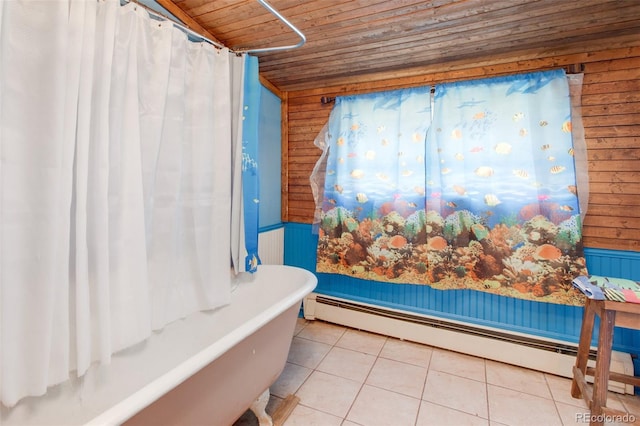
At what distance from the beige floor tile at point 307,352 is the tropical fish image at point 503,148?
194cm

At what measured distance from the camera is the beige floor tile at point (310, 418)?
1.63 metres

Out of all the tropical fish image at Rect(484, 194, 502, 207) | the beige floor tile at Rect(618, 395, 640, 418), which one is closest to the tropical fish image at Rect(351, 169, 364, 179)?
the tropical fish image at Rect(484, 194, 502, 207)

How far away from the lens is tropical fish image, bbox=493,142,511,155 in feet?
6.89

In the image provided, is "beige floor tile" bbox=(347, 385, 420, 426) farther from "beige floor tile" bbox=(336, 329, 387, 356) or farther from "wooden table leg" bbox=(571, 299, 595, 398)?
"wooden table leg" bbox=(571, 299, 595, 398)

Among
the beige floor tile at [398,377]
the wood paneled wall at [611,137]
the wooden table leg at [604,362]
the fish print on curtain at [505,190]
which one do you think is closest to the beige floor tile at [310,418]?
the beige floor tile at [398,377]

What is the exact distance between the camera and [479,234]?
2.19 m

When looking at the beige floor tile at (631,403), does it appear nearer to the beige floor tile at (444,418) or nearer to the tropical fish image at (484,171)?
the beige floor tile at (444,418)

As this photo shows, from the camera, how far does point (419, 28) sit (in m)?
1.89

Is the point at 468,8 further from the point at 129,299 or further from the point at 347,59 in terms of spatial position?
the point at 129,299

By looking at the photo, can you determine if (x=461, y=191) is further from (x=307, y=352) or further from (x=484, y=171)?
(x=307, y=352)

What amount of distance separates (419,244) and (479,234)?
1.40 feet

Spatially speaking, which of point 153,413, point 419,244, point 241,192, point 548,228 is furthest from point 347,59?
point 153,413

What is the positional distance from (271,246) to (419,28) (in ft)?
6.70

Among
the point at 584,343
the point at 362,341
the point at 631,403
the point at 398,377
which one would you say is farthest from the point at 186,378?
Result: the point at 631,403
